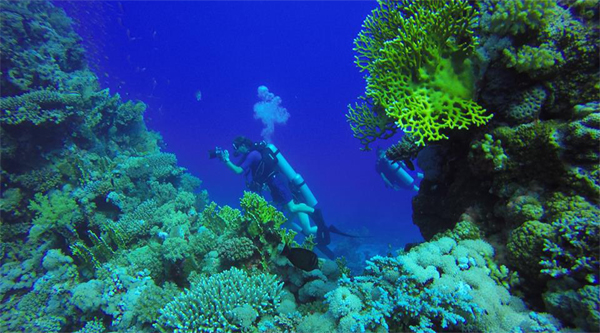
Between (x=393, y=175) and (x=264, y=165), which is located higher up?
(x=393, y=175)

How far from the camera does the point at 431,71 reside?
3.07 m

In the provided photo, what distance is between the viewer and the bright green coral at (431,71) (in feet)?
9.56

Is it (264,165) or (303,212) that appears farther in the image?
(303,212)

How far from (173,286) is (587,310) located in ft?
17.4

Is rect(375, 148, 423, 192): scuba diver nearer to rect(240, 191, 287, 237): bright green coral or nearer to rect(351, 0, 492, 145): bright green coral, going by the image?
rect(240, 191, 287, 237): bright green coral

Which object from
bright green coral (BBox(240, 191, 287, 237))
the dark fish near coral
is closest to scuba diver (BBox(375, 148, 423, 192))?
bright green coral (BBox(240, 191, 287, 237))

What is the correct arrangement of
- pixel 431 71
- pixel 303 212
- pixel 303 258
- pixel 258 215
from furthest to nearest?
pixel 303 212 < pixel 258 215 < pixel 303 258 < pixel 431 71

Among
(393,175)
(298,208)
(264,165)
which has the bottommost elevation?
(298,208)

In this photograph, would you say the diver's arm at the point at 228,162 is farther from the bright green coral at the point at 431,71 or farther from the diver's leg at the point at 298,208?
the bright green coral at the point at 431,71

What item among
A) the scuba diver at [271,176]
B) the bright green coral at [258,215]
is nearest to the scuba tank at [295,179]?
the scuba diver at [271,176]

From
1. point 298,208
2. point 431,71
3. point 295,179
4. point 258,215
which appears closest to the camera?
point 431,71

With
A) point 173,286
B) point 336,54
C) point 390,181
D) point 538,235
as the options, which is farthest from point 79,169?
point 336,54

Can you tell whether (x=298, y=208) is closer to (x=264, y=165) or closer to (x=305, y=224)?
(x=305, y=224)

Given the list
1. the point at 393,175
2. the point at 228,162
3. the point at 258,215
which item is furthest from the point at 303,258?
the point at 393,175
